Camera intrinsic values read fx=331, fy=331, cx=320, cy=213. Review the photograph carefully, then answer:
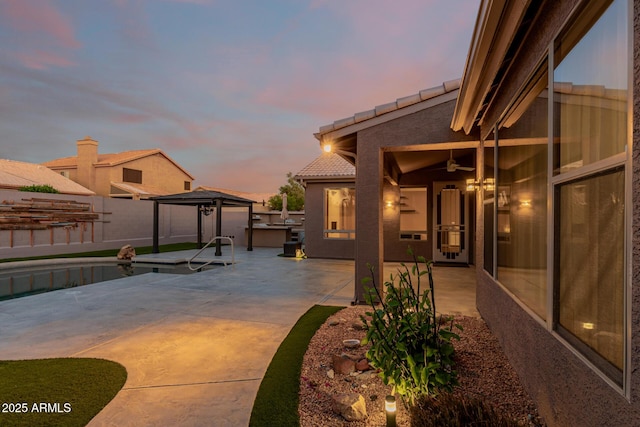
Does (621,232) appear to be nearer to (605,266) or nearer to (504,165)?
(605,266)

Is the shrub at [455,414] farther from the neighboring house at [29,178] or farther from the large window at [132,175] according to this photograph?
the large window at [132,175]

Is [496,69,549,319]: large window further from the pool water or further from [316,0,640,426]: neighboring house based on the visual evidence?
the pool water

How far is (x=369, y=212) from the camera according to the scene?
5.55 meters

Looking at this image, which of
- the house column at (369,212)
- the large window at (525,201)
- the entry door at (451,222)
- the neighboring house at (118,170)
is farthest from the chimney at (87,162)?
the large window at (525,201)

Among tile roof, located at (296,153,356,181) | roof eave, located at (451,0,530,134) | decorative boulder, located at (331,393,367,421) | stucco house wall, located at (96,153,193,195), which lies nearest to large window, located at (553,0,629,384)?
roof eave, located at (451,0,530,134)

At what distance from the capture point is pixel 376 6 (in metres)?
9.87

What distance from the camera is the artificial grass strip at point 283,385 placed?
238cm

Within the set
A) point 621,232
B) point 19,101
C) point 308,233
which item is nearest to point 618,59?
point 621,232

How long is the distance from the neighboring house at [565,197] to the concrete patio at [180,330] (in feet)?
6.83

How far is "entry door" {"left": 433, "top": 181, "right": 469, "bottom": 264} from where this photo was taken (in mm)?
10359

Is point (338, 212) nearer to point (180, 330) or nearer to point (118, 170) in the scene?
point (180, 330)

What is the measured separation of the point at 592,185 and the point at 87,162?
3053cm

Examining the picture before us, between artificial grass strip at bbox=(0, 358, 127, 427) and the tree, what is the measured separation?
33.9 metres

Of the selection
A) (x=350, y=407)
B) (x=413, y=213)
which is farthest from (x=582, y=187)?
(x=413, y=213)
